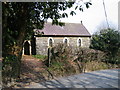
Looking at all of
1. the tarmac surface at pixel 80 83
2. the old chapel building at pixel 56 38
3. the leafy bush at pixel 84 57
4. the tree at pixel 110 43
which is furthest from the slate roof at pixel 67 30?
the tarmac surface at pixel 80 83

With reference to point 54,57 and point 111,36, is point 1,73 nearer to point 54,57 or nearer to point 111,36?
point 54,57

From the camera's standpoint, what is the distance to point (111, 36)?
18.6 metres

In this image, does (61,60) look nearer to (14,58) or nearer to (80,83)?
(80,83)

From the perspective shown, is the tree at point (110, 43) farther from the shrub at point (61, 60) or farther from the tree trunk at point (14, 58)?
the tree trunk at point (14, 58)

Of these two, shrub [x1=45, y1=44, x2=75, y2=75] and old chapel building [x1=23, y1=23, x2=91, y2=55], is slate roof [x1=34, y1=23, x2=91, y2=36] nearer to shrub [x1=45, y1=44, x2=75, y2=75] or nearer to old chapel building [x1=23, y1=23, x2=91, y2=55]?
old chapel building [x1=23, y1=23, x2=91, y2=55]

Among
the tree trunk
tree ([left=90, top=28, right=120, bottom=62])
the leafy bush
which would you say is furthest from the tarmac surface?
tree ([left=90, top=28, right=120, bottom=62])

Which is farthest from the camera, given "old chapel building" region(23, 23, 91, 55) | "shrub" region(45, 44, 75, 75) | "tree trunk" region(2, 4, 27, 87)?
"old chapel building" region(23, 23, 91, 55)

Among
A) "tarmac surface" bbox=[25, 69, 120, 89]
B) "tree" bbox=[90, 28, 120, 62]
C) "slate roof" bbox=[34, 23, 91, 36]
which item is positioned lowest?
"tarmac surface" bbox=[25, 69, 120, 89]

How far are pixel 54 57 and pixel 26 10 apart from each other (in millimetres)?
5249

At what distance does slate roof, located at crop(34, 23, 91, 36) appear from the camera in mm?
25028

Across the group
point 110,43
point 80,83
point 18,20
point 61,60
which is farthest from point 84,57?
point 18,20

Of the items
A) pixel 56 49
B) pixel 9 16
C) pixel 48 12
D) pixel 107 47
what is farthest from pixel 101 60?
pixel 9 16

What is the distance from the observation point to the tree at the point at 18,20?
7.55m

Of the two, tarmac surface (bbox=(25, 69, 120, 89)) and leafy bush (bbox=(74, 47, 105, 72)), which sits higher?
leafy bush (bbox=(74, 47, 105, 72))
